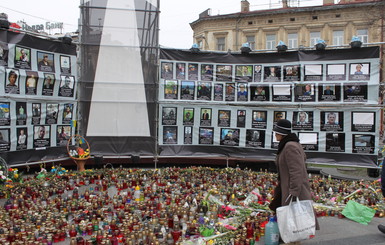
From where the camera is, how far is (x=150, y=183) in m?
8.12

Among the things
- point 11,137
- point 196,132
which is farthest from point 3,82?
point 196,132

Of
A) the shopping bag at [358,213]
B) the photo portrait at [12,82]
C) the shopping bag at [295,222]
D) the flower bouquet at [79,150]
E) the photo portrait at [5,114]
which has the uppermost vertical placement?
the photo portrait at [12,82]

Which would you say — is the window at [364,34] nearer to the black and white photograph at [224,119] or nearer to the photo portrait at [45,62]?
the black and white photograph at [224,119]

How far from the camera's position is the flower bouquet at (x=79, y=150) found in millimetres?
9391

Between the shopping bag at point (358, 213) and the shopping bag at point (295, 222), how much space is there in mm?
2425

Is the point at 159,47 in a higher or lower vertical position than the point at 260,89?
higher

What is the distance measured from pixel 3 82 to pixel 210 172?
5.70 m

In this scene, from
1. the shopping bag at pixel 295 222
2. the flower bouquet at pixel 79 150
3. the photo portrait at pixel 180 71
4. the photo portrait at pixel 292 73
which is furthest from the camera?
the photo portrait at pixel 180 71

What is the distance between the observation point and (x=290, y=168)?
419 centimetres

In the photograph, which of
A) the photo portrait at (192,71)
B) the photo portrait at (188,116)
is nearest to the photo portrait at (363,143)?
the photo portrait at (188,116)

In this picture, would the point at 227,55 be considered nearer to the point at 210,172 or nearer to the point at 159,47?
the point at 159,47

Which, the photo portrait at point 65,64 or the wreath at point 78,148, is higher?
the photo portrait at point 65,64

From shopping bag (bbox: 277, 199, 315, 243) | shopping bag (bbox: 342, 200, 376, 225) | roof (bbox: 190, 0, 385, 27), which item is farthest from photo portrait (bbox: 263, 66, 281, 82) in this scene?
roof (bbox: 190, 0, 385, 27)

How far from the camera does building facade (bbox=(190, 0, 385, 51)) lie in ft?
95.3
